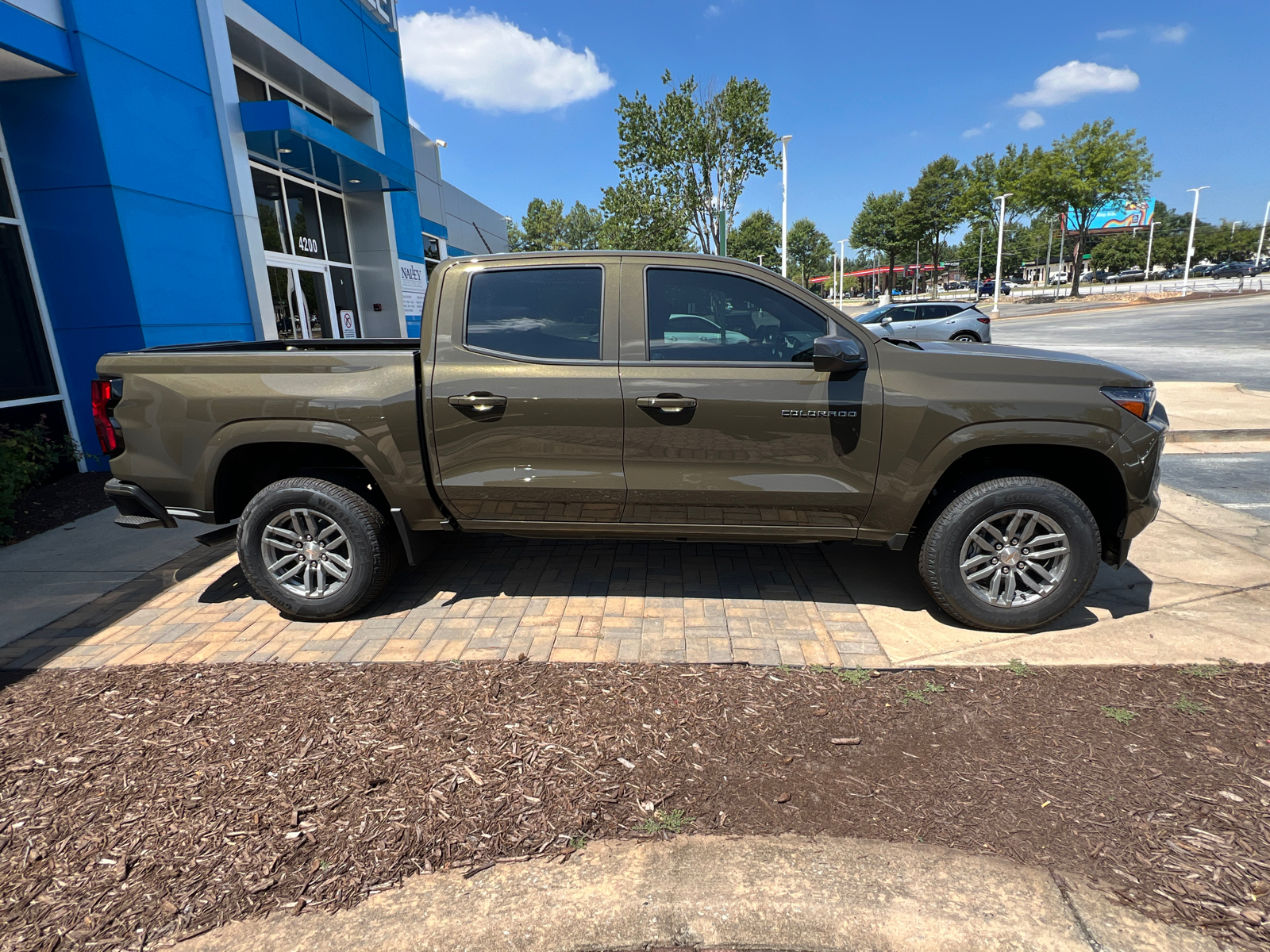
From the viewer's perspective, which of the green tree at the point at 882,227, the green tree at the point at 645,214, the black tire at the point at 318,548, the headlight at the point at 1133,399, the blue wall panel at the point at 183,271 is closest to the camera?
the headlight at the point at 1133,399

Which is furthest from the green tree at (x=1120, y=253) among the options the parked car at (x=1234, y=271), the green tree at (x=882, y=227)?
the green tree at (x=882, y=227)

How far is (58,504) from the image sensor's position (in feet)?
22.1

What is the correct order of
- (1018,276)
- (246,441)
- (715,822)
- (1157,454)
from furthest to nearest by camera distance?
(1018,276) < (246,441) < (1157,454) < (715,822)

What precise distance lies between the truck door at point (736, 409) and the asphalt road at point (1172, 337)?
12250mm

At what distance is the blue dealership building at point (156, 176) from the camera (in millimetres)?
7094

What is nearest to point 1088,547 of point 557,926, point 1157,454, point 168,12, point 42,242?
point 1157,454

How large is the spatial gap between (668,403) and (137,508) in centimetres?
312

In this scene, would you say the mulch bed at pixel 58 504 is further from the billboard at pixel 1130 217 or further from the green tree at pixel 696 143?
the billboard at pixel 1130 217

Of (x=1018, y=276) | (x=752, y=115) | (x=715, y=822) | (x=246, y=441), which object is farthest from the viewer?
(x=1018, y=276)

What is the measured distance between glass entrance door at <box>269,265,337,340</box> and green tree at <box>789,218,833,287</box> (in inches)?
3146

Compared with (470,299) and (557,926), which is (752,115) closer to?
(470,299)

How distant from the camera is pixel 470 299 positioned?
152 inches

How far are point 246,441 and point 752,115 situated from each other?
26.0 meters

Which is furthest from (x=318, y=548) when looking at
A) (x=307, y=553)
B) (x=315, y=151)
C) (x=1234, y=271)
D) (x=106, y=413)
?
(x=1234, y=271)
